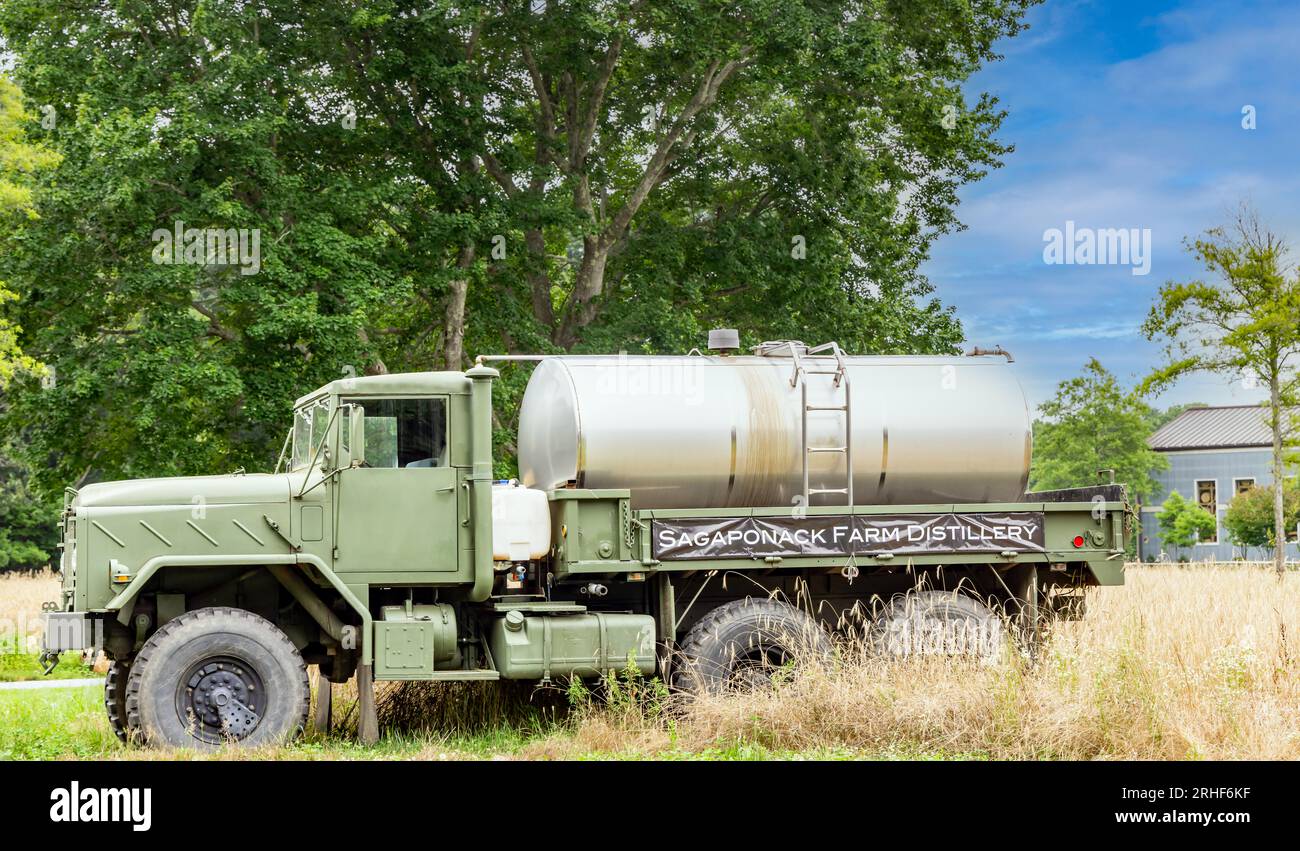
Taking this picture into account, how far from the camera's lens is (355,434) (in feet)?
33.3

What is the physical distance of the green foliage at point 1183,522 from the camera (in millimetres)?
51875

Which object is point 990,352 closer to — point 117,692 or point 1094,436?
point 117,692

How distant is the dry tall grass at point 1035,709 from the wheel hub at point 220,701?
210 cm

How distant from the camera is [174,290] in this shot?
18984mm

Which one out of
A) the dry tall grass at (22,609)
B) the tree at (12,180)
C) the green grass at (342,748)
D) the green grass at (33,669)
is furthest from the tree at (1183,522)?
the green grass at (342,748)

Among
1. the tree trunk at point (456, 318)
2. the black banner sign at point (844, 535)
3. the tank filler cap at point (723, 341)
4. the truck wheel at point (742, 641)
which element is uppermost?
the tree trunk at point (456, 318)

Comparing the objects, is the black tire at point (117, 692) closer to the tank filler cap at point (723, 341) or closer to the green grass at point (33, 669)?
the tank filler cap at point (723, 341)

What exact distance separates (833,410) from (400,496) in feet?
12.5

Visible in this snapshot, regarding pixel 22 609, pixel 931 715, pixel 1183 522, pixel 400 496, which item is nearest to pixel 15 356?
pixel 22 609

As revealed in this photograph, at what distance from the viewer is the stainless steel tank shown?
11.2m

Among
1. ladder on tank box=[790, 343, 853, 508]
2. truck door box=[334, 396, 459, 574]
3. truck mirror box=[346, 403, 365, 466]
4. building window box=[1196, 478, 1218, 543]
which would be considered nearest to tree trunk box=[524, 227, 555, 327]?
ladder on tank box=[790, 343, 853, 508]

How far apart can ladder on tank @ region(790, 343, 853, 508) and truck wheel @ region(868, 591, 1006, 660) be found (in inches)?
41.3

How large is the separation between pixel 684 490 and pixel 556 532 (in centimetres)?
115

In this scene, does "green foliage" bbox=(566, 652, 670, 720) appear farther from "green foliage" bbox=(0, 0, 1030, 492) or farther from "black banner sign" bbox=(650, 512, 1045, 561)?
"green foliage" bbox=(0, 0, 1030, 492)
